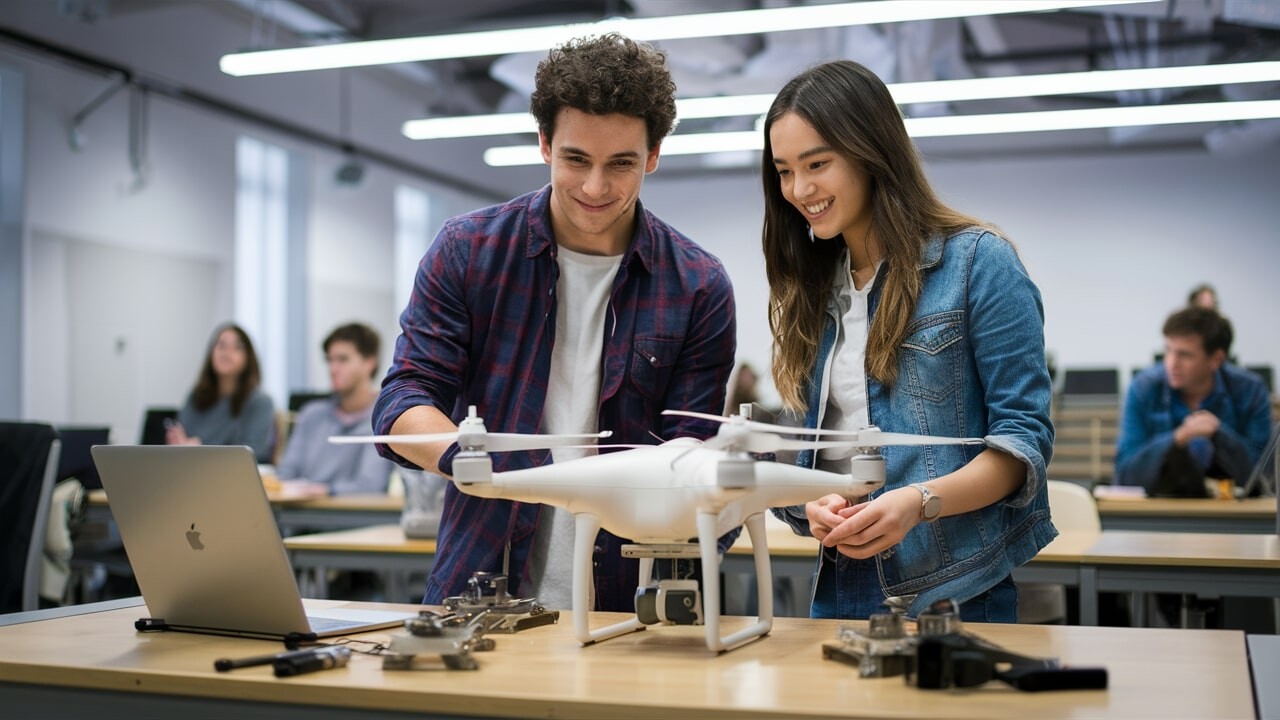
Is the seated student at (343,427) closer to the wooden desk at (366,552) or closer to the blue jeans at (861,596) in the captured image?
the wooden desk at (366,552)

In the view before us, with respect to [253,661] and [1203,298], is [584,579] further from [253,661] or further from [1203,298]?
[1203,298]

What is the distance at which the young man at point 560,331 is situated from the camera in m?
1.59

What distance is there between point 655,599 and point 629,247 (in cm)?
59

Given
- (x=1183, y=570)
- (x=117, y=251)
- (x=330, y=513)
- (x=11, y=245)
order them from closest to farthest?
1. (x=1183, y=570)
2. (x=330, y=513)
3. (x=11, y=245)
4. (x=117, y=251)

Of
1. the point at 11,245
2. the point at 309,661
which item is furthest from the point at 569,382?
the point at 11,245

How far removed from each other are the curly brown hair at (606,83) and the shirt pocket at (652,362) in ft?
0.93

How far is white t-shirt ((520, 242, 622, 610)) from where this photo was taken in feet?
5.46

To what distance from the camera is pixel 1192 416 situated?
15.0ft

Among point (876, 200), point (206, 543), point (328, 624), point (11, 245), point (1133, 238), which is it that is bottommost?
point (328, 624)

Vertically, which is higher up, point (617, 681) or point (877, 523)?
point (877, 523)

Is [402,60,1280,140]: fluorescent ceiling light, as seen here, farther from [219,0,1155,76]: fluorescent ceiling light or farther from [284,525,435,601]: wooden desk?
[284,525,435,601]: wooden desk

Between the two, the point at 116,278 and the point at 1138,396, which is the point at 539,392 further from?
the point at 116,278

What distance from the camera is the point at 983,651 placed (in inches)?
40.9

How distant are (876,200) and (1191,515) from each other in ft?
9.72
